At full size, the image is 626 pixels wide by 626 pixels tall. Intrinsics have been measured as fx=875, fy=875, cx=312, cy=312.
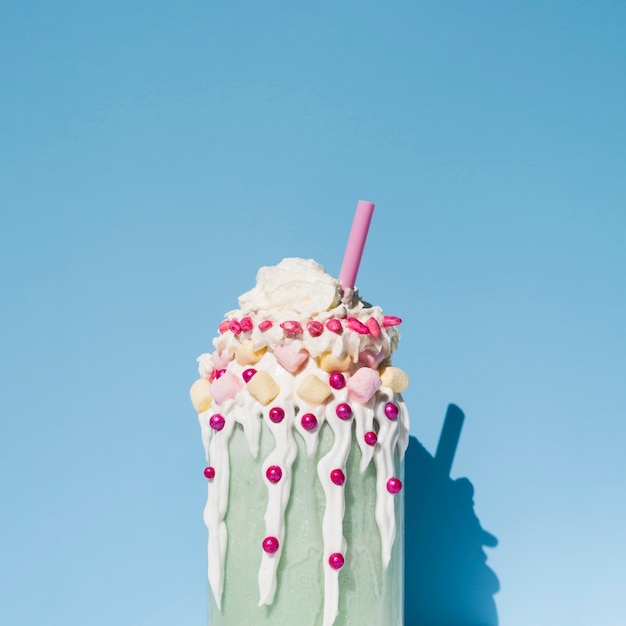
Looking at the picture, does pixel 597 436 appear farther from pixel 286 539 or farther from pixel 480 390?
pixel 286 539

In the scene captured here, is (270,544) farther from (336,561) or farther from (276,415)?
(276,415)

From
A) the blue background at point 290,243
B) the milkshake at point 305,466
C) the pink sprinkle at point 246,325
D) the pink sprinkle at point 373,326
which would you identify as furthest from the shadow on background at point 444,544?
the pink sprinkle at point 246,325

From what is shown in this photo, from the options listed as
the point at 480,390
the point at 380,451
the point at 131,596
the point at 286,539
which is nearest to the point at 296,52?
the point at 480,390

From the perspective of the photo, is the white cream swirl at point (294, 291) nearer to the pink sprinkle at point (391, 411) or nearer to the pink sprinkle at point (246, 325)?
the pink sprinkle at point (246, 325)

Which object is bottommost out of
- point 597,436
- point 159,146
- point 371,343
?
point 371,343

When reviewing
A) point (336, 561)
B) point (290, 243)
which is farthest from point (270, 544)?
point (290, 243)

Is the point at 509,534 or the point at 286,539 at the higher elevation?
the point at 509,534

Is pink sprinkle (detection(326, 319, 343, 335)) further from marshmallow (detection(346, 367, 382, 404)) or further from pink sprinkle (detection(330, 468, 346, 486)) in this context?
pink sprinkle (detection(330, 468, 346, 486))
